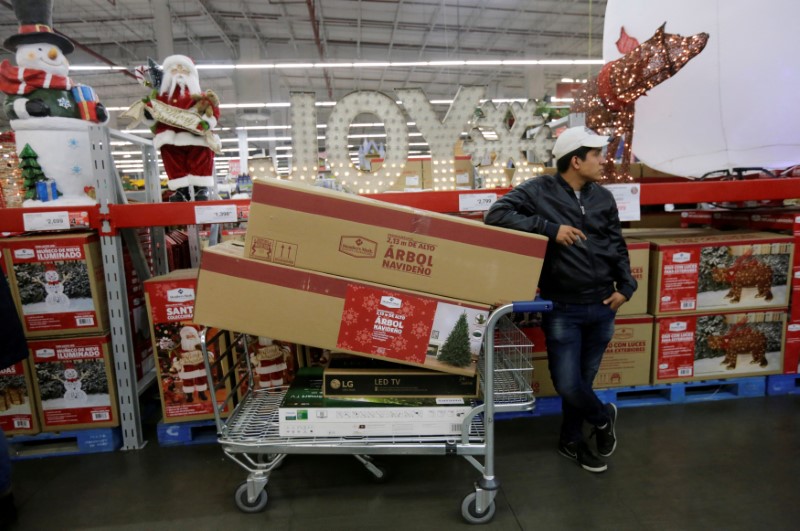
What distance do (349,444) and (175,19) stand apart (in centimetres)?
1177

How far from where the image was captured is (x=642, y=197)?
8.69 ft

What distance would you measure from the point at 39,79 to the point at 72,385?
1.71 metres

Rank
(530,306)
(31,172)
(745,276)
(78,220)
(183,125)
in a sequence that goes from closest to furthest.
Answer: (530,306) < (78,220) < (31,172) < (183,125) < (745,276)

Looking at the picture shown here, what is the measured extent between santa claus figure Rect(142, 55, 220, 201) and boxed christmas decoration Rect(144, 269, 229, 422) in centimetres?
69

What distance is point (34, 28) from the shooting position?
8.45 ft

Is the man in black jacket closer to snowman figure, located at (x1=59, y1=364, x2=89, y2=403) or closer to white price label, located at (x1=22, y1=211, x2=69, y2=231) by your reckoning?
white price label, located at (x1=22, y1=211, x2=69, y2=231)

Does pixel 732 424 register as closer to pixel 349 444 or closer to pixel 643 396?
pixel 643 396

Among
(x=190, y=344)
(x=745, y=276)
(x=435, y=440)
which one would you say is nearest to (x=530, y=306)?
(x=435, y=440)

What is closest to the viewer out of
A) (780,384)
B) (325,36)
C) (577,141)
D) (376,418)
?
(376,418)

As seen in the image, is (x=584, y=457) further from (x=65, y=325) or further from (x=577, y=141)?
(x=65, y=325)

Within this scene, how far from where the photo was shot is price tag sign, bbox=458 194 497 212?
2504 millimetres

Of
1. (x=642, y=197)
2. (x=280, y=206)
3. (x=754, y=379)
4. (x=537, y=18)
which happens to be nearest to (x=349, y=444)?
(x=280, y=206)

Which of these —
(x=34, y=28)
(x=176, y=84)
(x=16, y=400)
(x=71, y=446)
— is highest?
(x=34, y=28)

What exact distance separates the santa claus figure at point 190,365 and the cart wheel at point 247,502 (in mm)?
723
